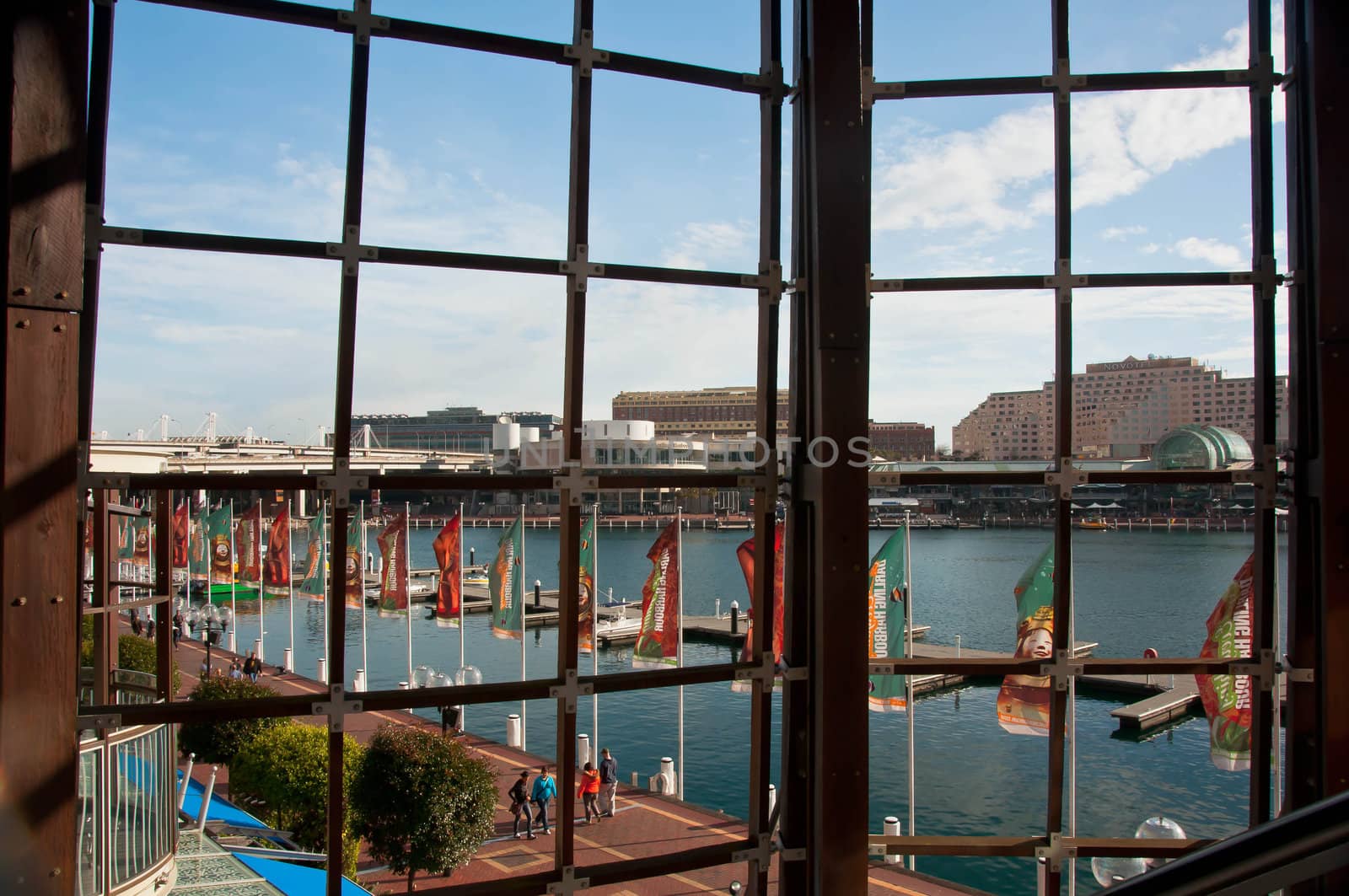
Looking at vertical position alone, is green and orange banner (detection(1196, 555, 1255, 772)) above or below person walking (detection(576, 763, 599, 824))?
above

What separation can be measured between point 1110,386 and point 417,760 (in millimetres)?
5933

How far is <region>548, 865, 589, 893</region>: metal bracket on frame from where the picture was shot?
9.21ft

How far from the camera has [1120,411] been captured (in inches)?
211

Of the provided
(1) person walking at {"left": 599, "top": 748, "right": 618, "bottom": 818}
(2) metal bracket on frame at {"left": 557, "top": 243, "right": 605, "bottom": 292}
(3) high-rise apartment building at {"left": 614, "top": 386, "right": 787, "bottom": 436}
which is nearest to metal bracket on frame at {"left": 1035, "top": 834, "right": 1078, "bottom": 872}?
(3) high-rise apartment building at {"left": 614, "top": 386, "right": 787, "bottom": 436}

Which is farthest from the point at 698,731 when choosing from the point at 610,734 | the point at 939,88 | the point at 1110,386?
the point at 939,88

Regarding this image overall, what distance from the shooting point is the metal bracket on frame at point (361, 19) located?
269cm

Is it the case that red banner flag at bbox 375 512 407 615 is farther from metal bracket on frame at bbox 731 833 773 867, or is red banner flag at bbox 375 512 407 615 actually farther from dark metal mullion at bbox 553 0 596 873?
metal bracket on frame at bbox 731 833 773 867

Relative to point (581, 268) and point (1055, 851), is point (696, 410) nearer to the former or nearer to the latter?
point (581, 268)

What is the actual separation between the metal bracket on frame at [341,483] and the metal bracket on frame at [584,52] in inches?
54.6

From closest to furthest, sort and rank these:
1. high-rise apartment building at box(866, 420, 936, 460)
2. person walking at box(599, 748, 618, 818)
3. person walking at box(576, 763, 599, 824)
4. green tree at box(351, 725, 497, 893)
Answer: high-rise apartment building at box(866, 420, 936, 460), green tree at box(351, 725, 497, 893), person walking at box(576, 763, 599, 824), person walking at box(599, 748, 618, 818)

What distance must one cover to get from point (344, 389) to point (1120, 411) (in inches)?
172

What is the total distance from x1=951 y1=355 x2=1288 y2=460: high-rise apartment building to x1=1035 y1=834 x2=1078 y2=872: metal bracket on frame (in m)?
1.32

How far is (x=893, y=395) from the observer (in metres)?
4.34

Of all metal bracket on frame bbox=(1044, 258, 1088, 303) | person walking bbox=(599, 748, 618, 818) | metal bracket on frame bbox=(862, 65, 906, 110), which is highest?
metal bracket on frame bbox=(862, 65, 906, 110)
